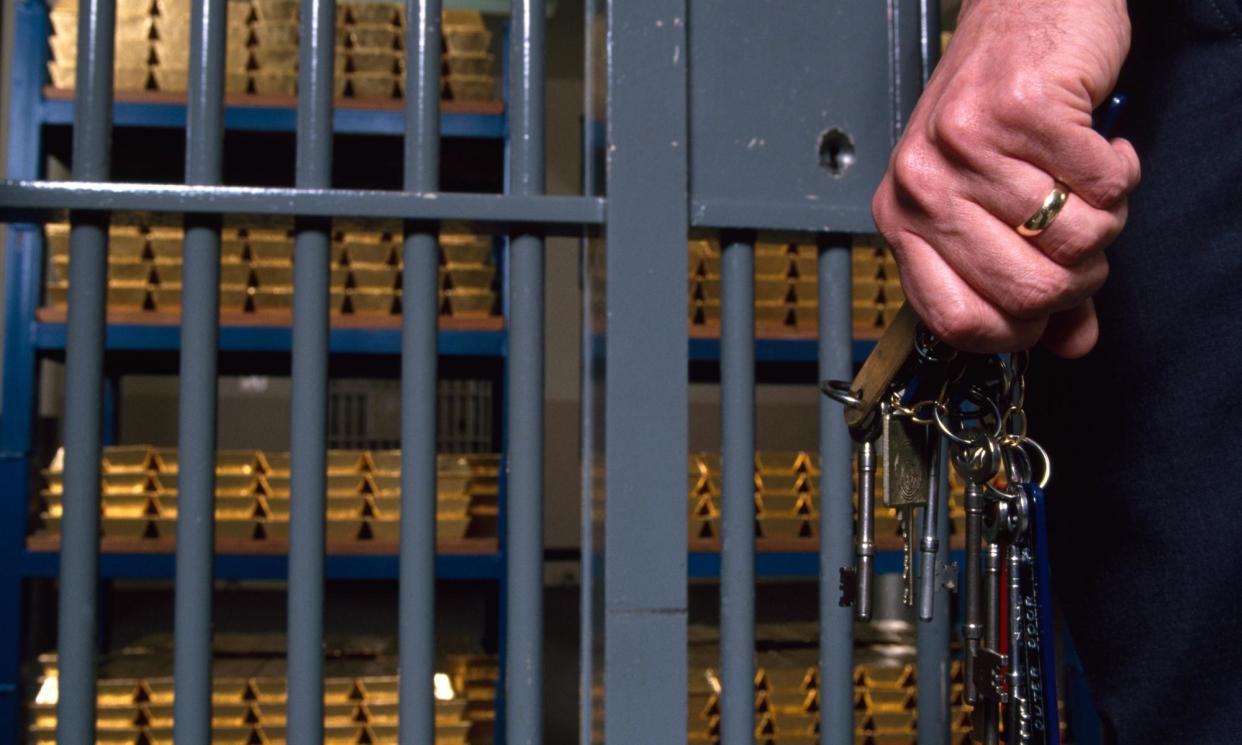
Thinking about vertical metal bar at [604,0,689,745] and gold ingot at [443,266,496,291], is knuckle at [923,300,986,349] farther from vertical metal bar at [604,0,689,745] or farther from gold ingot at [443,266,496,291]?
gold ingot at [443,266,496,291]

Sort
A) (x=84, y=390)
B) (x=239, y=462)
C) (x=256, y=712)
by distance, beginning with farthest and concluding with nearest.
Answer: (x=239, y=462)
(x=256, y=712)
(x=84, y=390)

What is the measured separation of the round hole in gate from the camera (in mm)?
587

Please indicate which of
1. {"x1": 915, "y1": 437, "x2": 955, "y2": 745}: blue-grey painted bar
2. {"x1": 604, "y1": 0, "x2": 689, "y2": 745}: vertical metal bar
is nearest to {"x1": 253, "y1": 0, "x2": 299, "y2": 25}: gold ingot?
{"x1": 604, "y1": 0, "x2": 689, "y2": 745}: vertical metal bar

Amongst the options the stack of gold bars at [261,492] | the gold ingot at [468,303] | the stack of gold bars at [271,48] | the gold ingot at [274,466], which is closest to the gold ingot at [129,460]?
the stack of gold bars at [261,492]

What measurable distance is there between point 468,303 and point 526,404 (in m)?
1.46

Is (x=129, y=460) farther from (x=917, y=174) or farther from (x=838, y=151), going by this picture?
(x=917, y=174)

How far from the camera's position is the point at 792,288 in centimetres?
204

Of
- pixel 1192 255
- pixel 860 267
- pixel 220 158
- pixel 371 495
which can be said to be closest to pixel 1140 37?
pixel 1192 255

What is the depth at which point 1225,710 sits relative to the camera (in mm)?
492

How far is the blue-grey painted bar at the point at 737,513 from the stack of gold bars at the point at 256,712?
49.1 inches

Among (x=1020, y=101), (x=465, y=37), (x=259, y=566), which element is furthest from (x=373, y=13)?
(x=1020, y=101)

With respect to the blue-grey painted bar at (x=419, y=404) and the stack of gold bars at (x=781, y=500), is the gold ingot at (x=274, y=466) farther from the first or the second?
the blue-grey painted bar at (x=419, y=404)

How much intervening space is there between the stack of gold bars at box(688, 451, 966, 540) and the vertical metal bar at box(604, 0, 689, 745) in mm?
1277

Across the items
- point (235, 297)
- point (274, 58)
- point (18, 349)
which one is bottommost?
point (18, 349)
